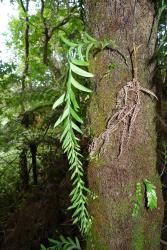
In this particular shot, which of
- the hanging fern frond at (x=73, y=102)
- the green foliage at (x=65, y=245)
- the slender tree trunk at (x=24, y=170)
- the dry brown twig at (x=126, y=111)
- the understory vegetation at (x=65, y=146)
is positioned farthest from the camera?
the slender tree trunk at (x=24, y=170)

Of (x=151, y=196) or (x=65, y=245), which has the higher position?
(x=151, y=196)

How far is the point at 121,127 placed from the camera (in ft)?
3.09

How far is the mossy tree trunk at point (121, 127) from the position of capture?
93cm

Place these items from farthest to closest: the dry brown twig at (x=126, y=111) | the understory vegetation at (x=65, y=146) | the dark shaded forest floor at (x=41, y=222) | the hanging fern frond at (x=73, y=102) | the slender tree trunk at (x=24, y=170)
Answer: the slender tree trunk at (x=24, y=170) → the dark shaded forest floor at (x=41, y=222) → the dry brown twig at (x=126, y=111) → the understory vegetation at (x=65, y=146) → the hanging fern frond at (x=73, y=102)

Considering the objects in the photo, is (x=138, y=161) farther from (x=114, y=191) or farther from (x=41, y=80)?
(x=41, y=80)

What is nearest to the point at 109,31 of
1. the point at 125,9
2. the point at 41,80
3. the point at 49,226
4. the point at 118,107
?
the point at 125,9

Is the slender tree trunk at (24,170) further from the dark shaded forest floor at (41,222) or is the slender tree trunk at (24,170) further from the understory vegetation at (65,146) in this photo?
the dark shaded forest floor at (41,222)

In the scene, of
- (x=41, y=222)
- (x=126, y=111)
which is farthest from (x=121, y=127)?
(x=41, y=222)

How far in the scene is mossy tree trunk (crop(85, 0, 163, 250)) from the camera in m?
0.93

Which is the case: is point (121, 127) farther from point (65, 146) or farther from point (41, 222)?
point (41, 222)

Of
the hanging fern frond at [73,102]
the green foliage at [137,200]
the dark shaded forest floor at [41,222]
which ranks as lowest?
the dark shaded forest floor at [41,222]

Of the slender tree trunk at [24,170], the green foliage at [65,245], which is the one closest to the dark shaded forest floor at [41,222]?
the green foliage at [65,245]

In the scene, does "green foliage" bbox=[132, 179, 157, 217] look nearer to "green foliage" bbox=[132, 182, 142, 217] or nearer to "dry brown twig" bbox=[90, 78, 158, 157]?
"green foliage" bbox=[132, 182, 142, 217]

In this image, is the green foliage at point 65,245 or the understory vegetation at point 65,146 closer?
the understory vegetation at point 65,146
